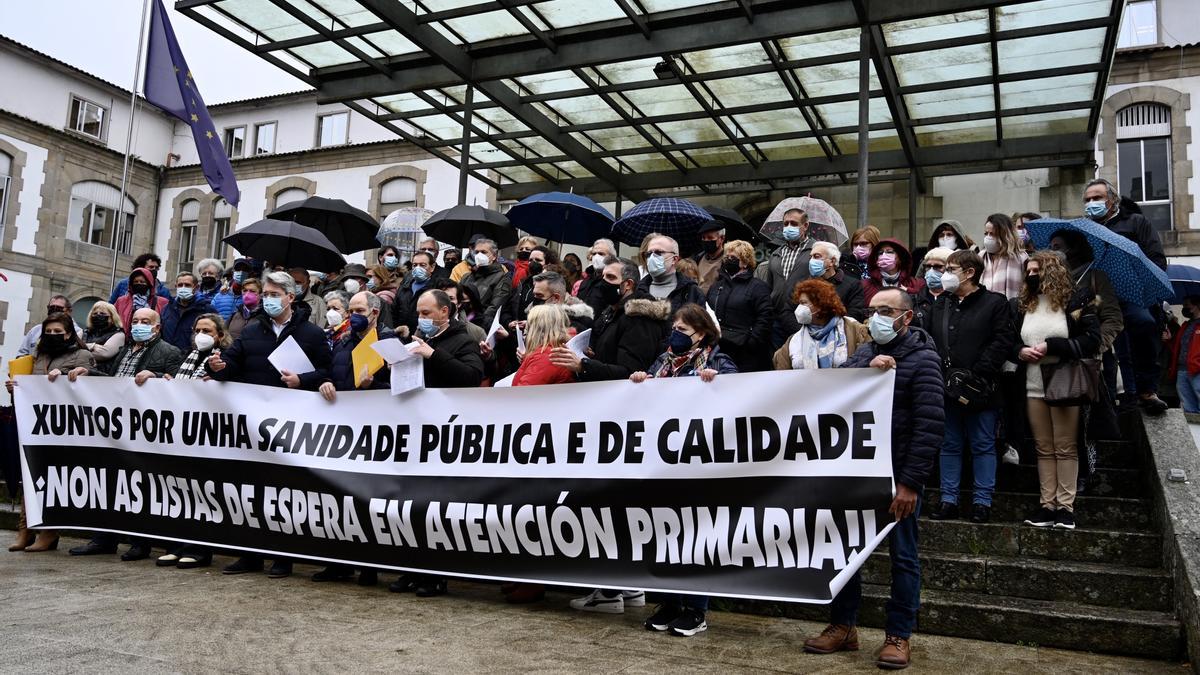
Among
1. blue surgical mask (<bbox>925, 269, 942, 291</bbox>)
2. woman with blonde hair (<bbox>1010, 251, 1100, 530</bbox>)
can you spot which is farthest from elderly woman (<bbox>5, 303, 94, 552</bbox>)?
woman with blonde hair (<bbox>1010, 251, 1100, 530</bbox>)

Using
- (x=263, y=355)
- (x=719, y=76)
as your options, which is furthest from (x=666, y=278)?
(x=719, y=76)

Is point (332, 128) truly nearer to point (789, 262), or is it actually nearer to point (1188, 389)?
point (789, 262)

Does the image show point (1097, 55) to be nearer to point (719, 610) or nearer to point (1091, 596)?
point (1091, 596)

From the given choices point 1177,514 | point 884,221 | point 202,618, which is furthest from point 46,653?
point 884,221

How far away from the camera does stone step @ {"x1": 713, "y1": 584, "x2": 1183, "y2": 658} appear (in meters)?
4.44

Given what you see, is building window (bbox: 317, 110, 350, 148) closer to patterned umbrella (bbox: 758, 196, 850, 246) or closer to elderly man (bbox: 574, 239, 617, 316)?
patterned umbrella (bbox: 758, 196, 850, 246)

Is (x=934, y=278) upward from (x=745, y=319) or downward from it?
upward

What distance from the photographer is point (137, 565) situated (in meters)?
6.38

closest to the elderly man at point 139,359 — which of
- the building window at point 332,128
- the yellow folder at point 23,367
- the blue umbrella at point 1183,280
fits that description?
the yellow folder at point 23,367

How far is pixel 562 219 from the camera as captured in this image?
1091 cm

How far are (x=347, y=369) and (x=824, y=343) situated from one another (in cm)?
342

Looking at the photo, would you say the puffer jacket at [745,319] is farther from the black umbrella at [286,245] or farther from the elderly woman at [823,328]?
the black umbrella at [286,245]

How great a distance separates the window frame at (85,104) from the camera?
89.1 feet

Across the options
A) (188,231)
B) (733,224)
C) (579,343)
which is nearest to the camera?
(579,343)
